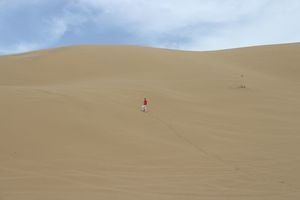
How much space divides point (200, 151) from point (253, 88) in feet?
24.4

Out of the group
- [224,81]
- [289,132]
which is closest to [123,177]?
[289,132]

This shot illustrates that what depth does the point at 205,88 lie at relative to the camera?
14.8 meters

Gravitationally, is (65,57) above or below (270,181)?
above

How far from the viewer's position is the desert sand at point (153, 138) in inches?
237

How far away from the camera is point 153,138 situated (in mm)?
8953

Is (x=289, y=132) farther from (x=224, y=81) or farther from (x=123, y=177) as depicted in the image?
(x=224, y=81)

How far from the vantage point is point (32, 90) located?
11641 millimetres

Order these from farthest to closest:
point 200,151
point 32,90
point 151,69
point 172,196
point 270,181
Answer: point 151,69 → point 32,90 → point 200,151 → point 270,181 → point 172,196

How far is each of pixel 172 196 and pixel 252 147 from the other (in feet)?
11.5

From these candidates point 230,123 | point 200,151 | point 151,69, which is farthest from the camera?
point 151,69

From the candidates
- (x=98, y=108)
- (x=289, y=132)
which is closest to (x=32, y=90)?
(x=98, y=108)

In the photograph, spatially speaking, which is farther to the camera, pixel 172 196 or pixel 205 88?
pixel 205 88

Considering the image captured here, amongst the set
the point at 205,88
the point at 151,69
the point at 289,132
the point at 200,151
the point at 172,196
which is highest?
the point at 151,69

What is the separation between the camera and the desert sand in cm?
601
